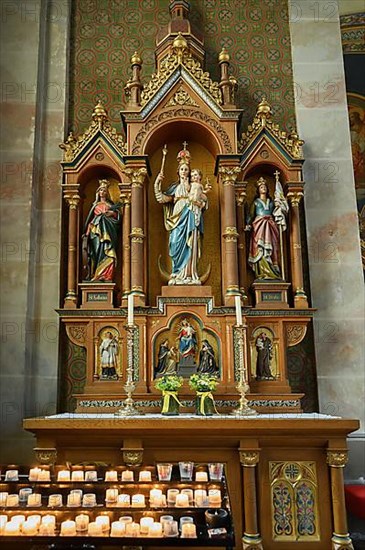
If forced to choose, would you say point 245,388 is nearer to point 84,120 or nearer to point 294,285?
point 294,285

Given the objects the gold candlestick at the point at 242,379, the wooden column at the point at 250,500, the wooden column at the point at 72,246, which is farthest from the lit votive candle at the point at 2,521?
the wooden column at the point at 72,246

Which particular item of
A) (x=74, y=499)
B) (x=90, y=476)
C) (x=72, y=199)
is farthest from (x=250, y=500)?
(x=72, y=199)

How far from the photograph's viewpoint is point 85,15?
8609mm

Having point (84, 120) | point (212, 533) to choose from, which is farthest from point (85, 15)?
point (212, 533)

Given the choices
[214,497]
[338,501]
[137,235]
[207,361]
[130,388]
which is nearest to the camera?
[214,497]

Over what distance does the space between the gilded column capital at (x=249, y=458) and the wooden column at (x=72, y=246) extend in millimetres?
2809

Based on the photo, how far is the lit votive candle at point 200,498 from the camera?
3615 mm

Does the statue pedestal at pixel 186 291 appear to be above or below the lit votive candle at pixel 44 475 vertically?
above

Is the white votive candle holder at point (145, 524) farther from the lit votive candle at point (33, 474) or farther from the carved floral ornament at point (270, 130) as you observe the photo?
the carved floral ornament at point (270, 130)

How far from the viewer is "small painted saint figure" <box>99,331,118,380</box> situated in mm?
6836

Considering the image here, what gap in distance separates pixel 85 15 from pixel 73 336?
4.98 m

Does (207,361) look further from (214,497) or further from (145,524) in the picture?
(145,524)

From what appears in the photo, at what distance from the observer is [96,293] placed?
707 cm

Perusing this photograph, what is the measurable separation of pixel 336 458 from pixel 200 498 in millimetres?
2213
